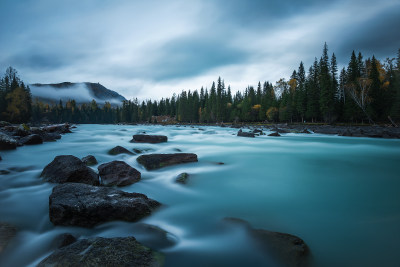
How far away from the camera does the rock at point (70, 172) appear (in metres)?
3.92

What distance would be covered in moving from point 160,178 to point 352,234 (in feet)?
12.6

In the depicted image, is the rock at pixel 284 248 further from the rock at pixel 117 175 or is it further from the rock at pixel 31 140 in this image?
the rock at pixel 31 140

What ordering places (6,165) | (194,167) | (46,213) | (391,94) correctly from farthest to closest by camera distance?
1. (391,94)
2. (194,167)
3. (6,165)
4. (46,213)

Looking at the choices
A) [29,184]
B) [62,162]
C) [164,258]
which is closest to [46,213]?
[62,162]

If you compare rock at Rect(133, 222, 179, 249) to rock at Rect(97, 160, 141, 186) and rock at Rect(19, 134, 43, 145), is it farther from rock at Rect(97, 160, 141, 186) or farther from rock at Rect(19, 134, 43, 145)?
rock at Rect(19, 134, 43, 145)

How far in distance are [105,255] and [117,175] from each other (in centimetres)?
279

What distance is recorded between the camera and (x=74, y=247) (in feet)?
6.00

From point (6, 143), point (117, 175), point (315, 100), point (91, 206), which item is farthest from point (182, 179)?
point (315, 100)

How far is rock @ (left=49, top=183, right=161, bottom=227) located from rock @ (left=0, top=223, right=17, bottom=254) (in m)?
0.40

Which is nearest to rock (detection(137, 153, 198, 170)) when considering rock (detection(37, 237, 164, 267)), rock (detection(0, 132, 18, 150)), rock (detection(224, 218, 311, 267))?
rock (detection(37, 237, 164, 267))

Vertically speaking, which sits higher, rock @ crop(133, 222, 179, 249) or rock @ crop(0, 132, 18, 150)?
rock @ crop(0, 132, 18, 150)

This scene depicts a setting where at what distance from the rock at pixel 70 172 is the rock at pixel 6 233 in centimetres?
136

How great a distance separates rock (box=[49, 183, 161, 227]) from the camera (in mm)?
2559

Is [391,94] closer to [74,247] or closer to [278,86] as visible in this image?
[278,86]
